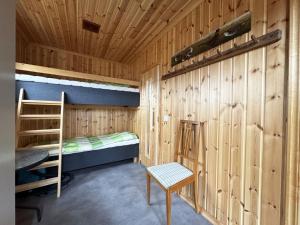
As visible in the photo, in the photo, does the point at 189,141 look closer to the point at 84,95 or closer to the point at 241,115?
the point at 241,115

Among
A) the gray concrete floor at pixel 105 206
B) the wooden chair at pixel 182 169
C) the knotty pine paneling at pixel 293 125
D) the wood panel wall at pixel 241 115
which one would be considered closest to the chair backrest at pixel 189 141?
the wooden chair at pixel 182 169

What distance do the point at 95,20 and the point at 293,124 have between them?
263 cm

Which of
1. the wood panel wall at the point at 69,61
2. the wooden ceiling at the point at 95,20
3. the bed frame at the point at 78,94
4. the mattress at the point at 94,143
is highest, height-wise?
the wooden ceiling at the point at 95,20

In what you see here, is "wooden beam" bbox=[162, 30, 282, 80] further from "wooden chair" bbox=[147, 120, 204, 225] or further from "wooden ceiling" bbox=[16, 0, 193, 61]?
"wooden ceiling" bbox=[16, 0, 193, 61]

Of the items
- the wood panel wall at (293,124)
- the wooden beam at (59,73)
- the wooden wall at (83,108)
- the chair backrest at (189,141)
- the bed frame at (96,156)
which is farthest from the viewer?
the wooden wall at (83,108)

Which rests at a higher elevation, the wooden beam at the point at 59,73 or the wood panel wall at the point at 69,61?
the wood panel wall at the point at 69,61

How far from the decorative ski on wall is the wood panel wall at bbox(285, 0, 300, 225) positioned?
328 mm

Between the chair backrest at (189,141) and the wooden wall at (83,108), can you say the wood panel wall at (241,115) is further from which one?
the wooden wall at (83,108)

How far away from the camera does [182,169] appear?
172 centimetres

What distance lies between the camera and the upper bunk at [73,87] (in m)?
1.99

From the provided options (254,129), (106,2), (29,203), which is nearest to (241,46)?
(254,129)

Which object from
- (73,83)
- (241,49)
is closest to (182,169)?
(241,49)

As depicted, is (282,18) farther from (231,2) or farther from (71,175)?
(71,175)

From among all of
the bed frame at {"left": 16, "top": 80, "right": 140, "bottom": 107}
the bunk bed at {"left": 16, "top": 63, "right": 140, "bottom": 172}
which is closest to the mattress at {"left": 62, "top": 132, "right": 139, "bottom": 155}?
the bunk bed at {"left": 16, "top": 63, "right": 140, "bottom": 172}
